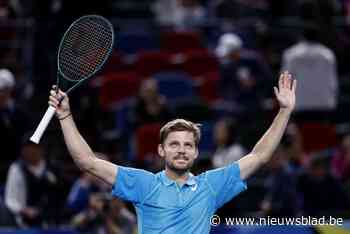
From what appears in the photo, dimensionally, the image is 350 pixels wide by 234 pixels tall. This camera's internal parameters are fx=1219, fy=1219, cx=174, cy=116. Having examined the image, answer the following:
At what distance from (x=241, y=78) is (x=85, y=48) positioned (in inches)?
272

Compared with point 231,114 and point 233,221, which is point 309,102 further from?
point 233,221

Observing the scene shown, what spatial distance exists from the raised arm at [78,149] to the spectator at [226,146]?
5601mm

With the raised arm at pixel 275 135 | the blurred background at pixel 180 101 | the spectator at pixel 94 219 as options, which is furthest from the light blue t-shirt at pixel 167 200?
the spectator at pixel 94 219

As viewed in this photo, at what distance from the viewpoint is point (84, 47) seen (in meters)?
7.34

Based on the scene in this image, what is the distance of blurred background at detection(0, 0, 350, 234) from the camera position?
36.4ft

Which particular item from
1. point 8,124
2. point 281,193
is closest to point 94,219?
point 8,124

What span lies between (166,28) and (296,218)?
637cm

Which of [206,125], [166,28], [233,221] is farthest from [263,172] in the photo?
[166,28]

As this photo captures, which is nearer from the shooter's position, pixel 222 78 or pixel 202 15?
pixel 222 78

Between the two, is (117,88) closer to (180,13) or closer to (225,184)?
(180,13)

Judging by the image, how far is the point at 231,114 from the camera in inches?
538

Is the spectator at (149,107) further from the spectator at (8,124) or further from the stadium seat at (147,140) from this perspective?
the spectator at (8,124)

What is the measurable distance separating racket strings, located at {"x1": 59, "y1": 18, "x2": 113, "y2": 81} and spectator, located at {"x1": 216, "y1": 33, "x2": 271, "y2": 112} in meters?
6.55

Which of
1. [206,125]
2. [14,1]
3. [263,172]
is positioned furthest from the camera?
[14,1]
